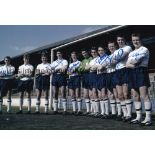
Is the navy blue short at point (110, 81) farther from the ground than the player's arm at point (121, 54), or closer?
closer

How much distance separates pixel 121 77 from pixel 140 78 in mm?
827

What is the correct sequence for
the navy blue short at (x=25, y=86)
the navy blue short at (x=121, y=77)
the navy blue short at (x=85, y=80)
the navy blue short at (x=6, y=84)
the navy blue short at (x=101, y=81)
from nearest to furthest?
the navy blue short at (x=121, y=77)
the navy blue short at (x=101, y=81)
the navy blue short at (x=85, y=80)
the navy blue short at (x=25, y=86)
the navy blue short at (x=6, y=84)

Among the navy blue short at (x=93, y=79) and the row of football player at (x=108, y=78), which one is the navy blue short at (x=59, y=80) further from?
the navy blue short at (x=93, y=79)

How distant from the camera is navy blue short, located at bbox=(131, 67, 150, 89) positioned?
6.22 m

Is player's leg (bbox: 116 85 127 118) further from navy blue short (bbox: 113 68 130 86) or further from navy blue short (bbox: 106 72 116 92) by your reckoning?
navy blue short (bbox: 106 72 116 92)

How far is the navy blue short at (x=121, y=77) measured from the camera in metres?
6.75

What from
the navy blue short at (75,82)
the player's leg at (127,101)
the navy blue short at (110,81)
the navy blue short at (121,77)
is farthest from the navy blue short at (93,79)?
the player's leg at (127,101)

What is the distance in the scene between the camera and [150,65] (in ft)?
41.0

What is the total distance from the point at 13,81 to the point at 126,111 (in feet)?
15.6

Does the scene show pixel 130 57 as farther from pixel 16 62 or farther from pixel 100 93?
pixel 16 62

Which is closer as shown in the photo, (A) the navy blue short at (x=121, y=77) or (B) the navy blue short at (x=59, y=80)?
(A) the navy blue short at (x=121, y=77)

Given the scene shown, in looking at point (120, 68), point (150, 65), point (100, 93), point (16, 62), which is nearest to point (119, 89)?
point (120, 68)

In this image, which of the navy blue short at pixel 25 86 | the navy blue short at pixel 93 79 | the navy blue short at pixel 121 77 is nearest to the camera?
the navy blue short at pixel 121 77

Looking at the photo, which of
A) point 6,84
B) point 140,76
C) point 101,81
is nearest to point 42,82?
point 6,84
